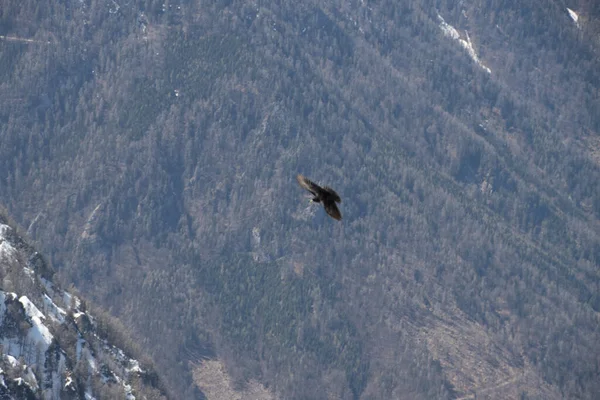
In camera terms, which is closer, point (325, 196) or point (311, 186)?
point (311, 186)

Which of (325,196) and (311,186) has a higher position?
(311,186)
